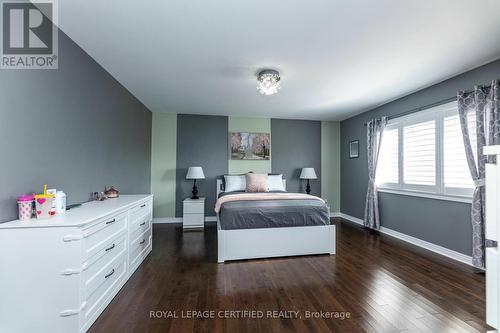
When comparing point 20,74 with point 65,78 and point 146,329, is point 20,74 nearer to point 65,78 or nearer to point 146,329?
point 65,78

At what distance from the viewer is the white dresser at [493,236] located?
55 centimetres

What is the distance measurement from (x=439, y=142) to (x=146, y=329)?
4.01 meters

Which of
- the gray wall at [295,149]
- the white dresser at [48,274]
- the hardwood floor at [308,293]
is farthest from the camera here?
the gray wall at [295,149]

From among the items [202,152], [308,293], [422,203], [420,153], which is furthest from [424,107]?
[202,152]

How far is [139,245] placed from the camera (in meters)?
2.59

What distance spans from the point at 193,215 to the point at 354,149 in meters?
3.75

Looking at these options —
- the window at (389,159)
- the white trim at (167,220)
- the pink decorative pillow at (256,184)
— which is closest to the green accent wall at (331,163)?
the window at (389,159)

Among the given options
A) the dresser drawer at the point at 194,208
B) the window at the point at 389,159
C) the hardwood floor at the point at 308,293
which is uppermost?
the window at the point at 389,159

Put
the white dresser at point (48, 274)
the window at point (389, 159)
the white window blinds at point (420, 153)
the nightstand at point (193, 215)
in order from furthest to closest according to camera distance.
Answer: the nightstand at point (193, 215) < the window at point (389, 159) < the white window blinds at point (420, 153) < the white dresser at point (48, 274)

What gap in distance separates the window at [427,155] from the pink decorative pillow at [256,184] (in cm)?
216

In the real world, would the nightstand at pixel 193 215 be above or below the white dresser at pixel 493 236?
below

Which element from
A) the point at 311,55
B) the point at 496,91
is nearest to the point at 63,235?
the point at 311,55

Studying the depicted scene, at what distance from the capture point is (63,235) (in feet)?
4.59

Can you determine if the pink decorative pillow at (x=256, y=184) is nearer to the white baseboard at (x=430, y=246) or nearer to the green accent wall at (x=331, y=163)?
the green accent wall at (x=331, y=163)
